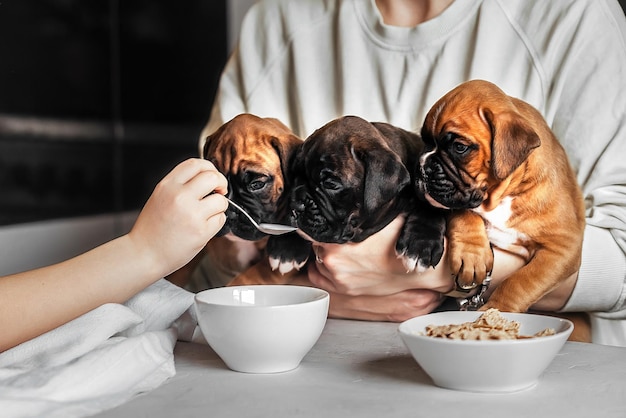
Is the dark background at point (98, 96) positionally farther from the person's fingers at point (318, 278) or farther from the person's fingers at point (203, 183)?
the person's fingers at point (203, 183)

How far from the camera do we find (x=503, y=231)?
1224 millimetres

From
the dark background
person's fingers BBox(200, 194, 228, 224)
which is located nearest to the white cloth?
person's fingers BBox(200, 194, 228, 224)

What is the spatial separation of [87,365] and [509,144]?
2.09 feet

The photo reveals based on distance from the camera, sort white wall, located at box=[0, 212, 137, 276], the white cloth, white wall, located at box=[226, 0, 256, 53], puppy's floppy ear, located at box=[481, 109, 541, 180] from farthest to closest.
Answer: white wall, located at box=[226, 0, 256, 53]
white wall, located at box=[0, 212, 137, 276]
puppy's floppy ear, located at box=[481, 109, 541, 180]
the white cloth

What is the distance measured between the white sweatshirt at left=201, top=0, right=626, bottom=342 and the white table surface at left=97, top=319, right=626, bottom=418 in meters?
0.44

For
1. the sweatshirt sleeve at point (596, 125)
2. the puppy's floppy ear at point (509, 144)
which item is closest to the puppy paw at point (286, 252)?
the puppy's floppy ear at point (509, 144)

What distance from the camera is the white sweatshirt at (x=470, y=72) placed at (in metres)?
1.37

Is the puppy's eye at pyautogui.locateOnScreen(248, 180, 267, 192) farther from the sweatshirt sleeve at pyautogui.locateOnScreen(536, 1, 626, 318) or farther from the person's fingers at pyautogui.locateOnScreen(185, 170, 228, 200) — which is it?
the sweatshirt sleeve at pyautogui.locateOnScreen(536, 1, 626, 318)

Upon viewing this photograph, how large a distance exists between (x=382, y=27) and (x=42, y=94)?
91 cm

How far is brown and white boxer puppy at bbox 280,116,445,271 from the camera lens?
1.19 meters

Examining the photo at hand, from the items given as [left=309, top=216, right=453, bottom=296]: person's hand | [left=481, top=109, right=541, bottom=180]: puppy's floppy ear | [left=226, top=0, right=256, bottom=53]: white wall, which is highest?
[left=226, top=0, right=256, bottom=53]: white wall

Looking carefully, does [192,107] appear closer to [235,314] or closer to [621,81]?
[621,81]

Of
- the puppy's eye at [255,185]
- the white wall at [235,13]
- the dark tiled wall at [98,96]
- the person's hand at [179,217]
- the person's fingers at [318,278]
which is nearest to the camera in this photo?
the person's hand at [179,217]

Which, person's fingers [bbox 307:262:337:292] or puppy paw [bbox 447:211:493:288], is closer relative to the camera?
puppy paw [bbox 447:211:493:288]
